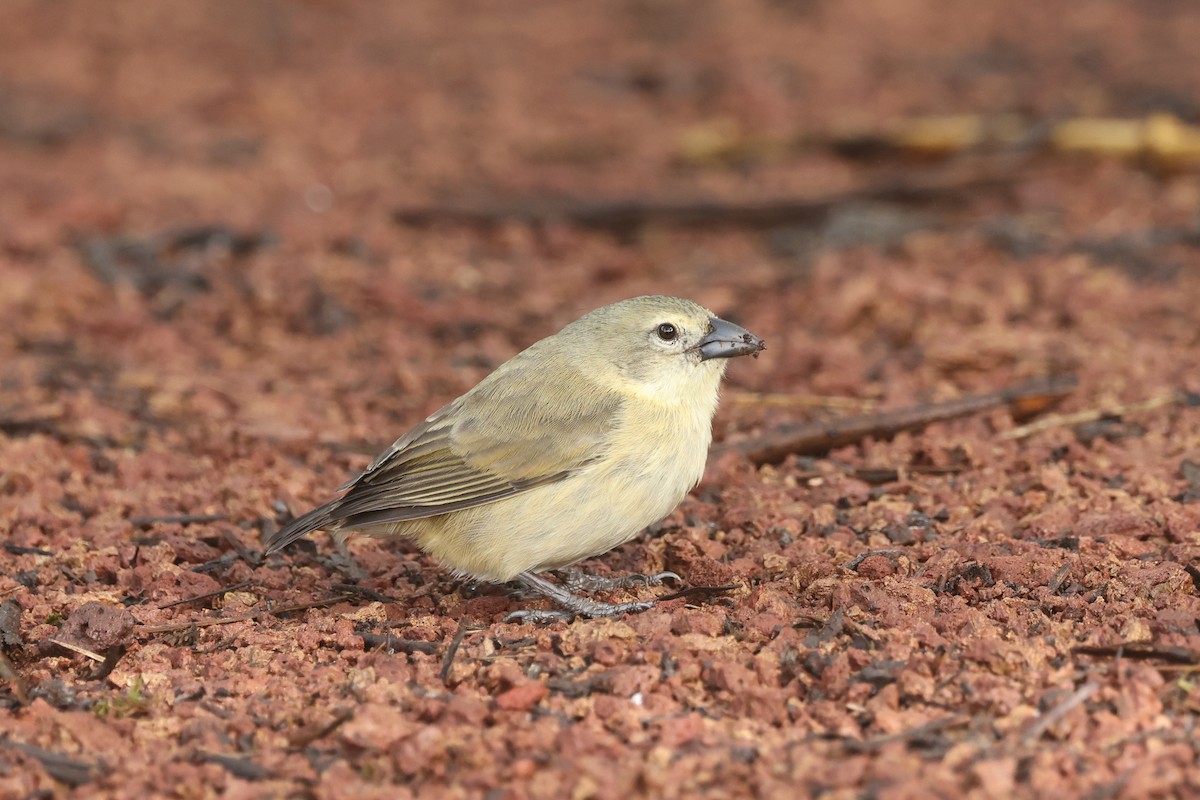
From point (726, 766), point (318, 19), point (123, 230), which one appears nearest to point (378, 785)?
point (726, 766)

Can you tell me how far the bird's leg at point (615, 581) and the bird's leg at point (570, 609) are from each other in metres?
0.17

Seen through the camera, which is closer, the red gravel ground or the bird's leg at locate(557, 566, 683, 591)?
the red gravel ground

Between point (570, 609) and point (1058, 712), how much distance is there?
6.21ft

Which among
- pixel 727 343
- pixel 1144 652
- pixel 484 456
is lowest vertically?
pixel 1144 652

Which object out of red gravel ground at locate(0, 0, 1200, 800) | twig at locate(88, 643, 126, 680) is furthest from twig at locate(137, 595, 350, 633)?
twig at locate(88, 643, 126, 680)

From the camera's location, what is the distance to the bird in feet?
17.2

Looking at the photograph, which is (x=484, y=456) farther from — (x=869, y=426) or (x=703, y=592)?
(x=869, y=426)

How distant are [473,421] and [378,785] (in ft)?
6.47

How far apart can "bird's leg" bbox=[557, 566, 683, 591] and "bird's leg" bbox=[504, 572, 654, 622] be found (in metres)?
0.17

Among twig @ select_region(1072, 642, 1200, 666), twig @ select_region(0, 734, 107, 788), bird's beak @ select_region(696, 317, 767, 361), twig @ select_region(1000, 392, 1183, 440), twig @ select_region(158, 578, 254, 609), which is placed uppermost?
bird's beak @ select_region(696, 317, 767, 361)

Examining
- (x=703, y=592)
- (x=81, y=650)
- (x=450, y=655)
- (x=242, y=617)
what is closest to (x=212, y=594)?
(x=242, y=617)

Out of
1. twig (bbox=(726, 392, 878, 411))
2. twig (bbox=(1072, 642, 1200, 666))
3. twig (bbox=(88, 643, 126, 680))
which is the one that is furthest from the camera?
twig (bbox=(726, 392, 878, 411))

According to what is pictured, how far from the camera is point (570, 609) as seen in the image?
5281 millimetres

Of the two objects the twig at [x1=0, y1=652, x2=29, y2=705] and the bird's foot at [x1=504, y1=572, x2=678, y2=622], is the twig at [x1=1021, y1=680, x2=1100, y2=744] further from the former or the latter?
the twig at [x1=0, y1=652, x2=29, y2=705]
